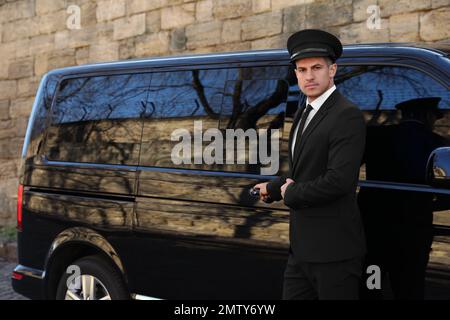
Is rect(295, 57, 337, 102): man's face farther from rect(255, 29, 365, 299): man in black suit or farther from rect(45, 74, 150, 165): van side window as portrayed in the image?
rect(45, 74, 150, 165): van side window

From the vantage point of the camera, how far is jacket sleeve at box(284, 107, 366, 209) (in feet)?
8.08

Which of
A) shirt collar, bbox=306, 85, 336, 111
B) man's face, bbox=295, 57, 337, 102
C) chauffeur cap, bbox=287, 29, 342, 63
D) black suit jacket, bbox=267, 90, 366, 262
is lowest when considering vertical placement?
black suit jacket, bbox=267, 90, 366, 262

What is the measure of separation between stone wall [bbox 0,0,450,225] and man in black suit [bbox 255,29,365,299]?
14.8 feet

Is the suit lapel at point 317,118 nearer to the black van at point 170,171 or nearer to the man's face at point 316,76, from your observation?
the man's face at point 316,76

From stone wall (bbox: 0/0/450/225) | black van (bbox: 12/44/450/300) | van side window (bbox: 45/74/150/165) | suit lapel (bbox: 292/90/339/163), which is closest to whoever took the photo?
suit lapel (bbox: 292/90/339/163)

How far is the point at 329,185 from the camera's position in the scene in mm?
2469

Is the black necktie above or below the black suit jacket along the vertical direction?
above

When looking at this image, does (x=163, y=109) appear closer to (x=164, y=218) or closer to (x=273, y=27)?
(x=164, y=218)

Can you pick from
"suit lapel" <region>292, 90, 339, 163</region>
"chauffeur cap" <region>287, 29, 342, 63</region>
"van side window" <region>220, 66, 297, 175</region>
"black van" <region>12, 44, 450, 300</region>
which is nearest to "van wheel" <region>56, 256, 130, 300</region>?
"black van" <region>12, 44, 450, 300</region>

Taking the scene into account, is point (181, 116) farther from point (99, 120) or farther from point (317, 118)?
point (317, 118)

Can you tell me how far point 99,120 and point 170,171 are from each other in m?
0.79

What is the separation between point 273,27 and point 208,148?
16.3 ft

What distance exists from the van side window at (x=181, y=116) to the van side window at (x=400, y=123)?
3.04ft

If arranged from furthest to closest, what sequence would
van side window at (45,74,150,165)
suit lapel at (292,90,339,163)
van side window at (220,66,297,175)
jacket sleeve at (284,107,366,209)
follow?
van side window at (45,74,150,165) → van side window at (220,66,297,175) → suit lapel at (292,90,339,163) → jacket sleeve at (284,107,366,209)
